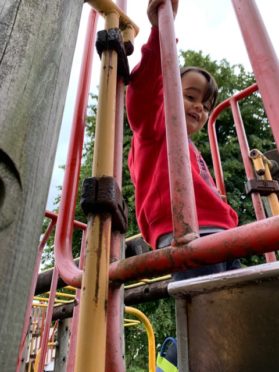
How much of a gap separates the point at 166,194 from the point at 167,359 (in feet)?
2.52

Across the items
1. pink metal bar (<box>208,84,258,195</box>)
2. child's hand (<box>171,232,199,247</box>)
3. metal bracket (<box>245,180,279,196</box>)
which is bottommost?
child's hand (<box>171,232,199,247</box>)

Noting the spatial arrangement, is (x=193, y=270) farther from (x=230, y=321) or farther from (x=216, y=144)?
(x=216, y=144)

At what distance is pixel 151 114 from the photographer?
120 cm

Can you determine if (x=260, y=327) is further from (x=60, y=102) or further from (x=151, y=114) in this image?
(x=151, y=114)

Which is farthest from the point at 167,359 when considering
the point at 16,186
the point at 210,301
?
the point at 16,186

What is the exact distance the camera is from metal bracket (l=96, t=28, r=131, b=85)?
78 cm

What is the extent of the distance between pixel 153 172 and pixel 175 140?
61cm

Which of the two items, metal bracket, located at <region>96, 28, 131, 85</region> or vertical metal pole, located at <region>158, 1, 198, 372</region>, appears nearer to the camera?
vertical metal pole, located at <region>158, 1, 198, 372</region>

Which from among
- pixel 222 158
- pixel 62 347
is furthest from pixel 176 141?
pixel 222 158

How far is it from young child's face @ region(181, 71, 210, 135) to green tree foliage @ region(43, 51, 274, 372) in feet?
15.0

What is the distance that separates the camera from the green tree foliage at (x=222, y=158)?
6406mm

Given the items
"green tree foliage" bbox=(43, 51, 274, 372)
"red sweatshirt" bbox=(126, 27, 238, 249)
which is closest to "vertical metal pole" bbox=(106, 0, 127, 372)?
"red sweatshirt" bbox=(126, 27, 238, 249)

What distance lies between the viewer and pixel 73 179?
78 cm

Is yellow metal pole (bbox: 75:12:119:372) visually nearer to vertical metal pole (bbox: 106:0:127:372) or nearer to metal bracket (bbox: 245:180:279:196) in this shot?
vertical metal pole (bbox: 106:0:127:372)
